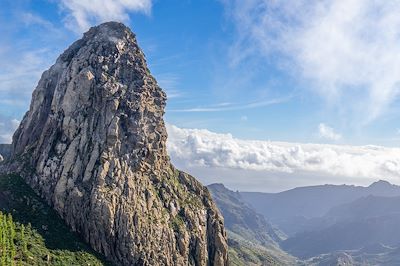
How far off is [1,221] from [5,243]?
13751 mm

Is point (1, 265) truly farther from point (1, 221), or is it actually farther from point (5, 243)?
point (1, 221)

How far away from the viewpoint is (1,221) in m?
200

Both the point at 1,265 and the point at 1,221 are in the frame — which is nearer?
the point at 1,265

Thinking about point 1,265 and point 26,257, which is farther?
point 26,257

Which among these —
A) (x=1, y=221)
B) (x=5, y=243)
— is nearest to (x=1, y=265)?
(x=5, y=243)

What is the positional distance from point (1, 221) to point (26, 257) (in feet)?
67.8

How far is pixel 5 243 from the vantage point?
190 meters

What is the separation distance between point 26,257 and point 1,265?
22518 millimetres

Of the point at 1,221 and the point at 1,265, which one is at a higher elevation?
the point at 1,221

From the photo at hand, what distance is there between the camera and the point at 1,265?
177000 millimetres

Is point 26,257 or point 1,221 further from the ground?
point 1,221

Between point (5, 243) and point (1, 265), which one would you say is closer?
point (1, 265)

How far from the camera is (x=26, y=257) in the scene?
19925 centimetres
